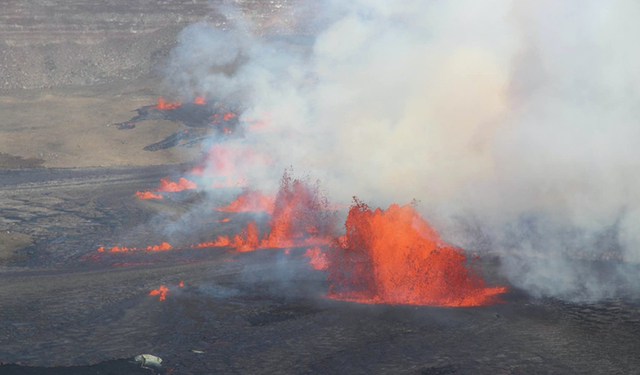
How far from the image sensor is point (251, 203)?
63.2 ft

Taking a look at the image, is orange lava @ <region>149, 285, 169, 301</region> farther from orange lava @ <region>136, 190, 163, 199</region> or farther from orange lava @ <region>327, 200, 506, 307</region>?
orange lava @ <region>136, 190, 163, 199</region>

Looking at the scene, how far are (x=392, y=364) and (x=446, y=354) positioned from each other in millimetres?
782

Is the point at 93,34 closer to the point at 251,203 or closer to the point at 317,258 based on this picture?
the point at 251,203

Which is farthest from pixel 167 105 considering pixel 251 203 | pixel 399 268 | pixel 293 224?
pixel 399 268

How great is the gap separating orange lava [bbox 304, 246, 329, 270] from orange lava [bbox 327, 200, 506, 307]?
190mm

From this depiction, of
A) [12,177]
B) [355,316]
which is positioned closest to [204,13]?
[12,177]

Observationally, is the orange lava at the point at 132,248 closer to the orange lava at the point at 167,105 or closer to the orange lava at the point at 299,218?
the orange lava at the point at 299,218

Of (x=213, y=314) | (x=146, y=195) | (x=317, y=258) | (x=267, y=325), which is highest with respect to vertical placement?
(x=146, y=195)

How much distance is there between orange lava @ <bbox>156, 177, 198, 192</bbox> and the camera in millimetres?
22164

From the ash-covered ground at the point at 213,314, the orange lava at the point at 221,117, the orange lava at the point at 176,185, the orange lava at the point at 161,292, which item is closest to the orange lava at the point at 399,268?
the ash-covered ground at the point at 213,314

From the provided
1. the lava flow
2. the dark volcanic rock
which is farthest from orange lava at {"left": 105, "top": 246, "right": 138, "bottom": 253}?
the dark volcanic rock

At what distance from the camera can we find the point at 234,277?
12.3 metres

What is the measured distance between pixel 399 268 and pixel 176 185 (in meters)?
12.7

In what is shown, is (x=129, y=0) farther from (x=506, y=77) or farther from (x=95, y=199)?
(x=506, y=77)
